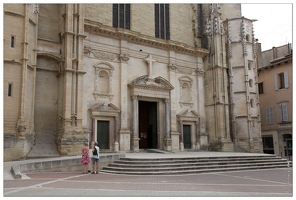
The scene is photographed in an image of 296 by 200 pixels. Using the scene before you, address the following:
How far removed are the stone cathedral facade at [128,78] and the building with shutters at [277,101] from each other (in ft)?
16.8

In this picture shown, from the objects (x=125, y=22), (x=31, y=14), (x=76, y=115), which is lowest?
(x=76, y=115)

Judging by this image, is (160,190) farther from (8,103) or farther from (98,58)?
(98,58)

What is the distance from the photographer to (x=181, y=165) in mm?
15750

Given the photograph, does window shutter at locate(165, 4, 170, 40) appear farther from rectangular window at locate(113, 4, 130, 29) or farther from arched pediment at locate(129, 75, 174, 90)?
arched pediment at locate(129, 75, 174, 90)

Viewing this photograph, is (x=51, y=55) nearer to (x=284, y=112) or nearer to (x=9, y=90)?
(x=9, y=90)

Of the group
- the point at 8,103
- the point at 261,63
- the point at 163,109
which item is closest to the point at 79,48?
the point at 8,103

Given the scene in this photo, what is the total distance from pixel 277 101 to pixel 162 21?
14900 mm

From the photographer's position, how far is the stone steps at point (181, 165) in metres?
14.8

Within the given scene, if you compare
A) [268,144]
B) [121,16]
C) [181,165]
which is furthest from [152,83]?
[268,144]

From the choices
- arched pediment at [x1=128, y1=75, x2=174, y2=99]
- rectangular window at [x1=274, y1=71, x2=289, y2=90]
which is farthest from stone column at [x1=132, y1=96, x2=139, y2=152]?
rectangular window at [x1=274, y1=71, x2=289, y2=90]

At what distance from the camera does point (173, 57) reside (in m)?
26.0

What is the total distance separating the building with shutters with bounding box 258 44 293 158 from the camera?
101 feet

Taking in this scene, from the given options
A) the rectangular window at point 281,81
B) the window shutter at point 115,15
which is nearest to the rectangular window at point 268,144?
the rectangular window at point 281,81

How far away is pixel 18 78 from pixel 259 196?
13.6 m
